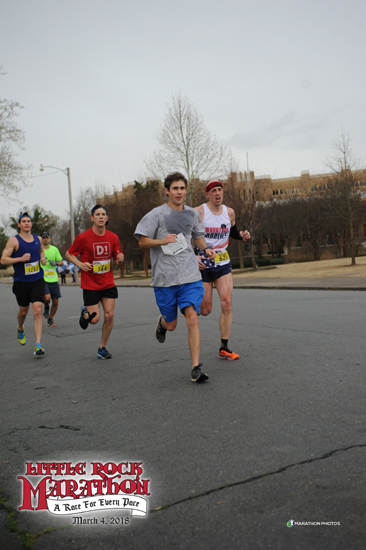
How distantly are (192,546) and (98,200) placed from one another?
66.3m

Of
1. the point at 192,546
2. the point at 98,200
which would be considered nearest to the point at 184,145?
the point at 98,200

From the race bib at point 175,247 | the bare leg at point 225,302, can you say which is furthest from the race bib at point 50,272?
the race bib at point 175,247

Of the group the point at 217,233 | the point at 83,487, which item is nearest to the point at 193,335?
the point at 217,233

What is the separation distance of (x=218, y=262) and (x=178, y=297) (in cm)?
108

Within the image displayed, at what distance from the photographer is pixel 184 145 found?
4038 cm

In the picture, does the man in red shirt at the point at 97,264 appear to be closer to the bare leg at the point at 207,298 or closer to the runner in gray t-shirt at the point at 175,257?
the bare leg at the point at 207,298

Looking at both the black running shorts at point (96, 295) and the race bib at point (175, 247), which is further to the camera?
the black running shorts at point (96, 295)

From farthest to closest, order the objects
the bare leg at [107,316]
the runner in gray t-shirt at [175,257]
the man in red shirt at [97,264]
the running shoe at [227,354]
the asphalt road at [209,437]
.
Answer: the bare leg at [107,316]
the man in red shirt at [97,264]
the running shoe at [227,354]
the runner in gray t-shirt at [175,257]
the asphalt road at [209,437]

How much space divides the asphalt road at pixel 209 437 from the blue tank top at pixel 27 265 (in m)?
1.20

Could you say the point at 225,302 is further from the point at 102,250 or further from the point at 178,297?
the point at 102,250

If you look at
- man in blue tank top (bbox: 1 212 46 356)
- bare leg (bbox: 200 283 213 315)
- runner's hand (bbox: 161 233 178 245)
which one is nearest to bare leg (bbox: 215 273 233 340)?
bare leg (bbox: 200 283 213 315)

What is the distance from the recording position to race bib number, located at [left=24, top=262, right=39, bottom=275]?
8238mm

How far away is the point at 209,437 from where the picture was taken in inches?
149

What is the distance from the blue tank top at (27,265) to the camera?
27.0ft
